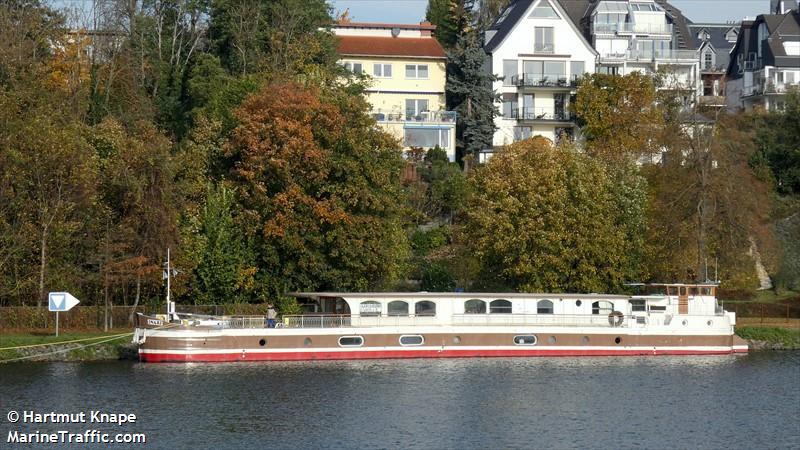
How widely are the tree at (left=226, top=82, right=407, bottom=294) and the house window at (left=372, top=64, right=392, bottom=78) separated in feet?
99.0

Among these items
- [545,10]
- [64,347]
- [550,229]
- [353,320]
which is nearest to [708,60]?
[545,10]

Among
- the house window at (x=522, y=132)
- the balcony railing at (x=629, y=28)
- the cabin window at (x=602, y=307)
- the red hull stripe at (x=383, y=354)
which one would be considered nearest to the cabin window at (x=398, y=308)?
the red hull stripe at (x=383, y=354)

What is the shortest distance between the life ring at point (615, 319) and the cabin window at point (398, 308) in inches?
436

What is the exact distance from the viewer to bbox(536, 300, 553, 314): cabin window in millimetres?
64625

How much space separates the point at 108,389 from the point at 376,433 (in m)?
13.5

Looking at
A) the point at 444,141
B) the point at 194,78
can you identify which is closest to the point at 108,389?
the point at 194,78

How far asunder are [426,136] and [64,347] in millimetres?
43733

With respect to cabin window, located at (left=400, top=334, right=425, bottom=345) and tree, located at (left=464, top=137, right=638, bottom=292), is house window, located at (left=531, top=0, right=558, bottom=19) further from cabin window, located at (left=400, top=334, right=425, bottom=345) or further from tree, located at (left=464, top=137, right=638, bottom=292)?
cabin window, located at (left=400, top=334, right=425, bottom=345)

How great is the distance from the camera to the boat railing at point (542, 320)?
2507 inches

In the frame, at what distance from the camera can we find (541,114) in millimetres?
102250

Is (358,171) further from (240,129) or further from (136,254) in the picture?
(136,254)

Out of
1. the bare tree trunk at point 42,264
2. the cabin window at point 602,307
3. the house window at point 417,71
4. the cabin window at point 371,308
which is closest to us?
the cabin window at point 371,308

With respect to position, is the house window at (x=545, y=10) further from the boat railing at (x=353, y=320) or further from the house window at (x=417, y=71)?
the boat railing at (x=353, y=320)

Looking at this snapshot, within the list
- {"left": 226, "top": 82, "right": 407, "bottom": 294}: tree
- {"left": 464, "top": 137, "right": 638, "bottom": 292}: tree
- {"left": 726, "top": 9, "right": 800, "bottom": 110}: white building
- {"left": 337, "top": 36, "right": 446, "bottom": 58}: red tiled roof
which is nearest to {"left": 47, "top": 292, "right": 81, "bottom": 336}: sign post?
{"left": 226, "top": 82, "right": 407, "bottom": 294}: tree
